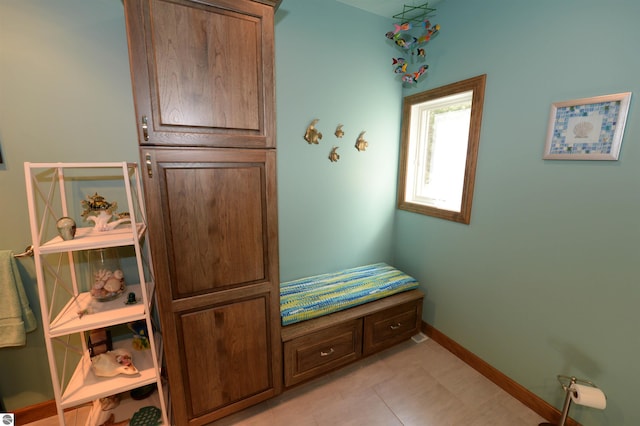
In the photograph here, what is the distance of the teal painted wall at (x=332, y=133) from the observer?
1847 millimetres

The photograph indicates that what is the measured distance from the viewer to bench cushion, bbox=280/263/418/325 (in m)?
1.77

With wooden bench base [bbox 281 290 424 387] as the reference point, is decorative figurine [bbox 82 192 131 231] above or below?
above

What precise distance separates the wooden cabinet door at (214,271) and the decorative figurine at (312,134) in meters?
0.71

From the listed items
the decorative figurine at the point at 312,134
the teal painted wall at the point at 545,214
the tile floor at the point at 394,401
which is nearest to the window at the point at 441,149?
the teal painted wall at the point at 545,214

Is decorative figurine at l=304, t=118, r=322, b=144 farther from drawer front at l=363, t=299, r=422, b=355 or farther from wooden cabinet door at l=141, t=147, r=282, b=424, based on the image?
drawer front at l=363, t=299, r=422, b=355

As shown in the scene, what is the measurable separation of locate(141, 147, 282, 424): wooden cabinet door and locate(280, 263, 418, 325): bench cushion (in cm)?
29

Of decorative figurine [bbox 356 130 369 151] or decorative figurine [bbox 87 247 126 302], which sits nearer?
decorative figurine [bbox 87 247 126 302]

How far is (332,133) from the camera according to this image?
81.0 inches

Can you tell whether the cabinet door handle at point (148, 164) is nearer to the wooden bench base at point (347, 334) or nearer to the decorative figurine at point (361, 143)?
the wooden bench base at point (347, 334)

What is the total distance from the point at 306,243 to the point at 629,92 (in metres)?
1.96

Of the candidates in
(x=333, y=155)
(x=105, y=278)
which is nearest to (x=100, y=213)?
(x=105, y=278)

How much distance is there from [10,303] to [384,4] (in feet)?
9.68

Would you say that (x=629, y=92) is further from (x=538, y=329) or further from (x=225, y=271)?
(x=225, y=271)

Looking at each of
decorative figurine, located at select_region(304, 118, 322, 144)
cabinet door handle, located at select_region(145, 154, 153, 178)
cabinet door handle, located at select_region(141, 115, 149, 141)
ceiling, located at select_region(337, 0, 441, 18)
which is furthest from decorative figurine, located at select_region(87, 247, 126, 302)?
ceiling, located at select_region(337, 0, 441, 18)
